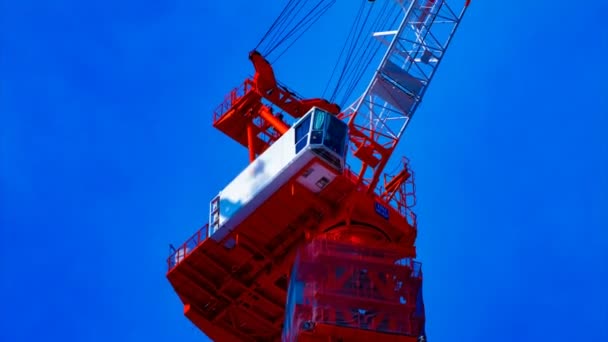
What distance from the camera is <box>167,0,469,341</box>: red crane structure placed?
7456 cm

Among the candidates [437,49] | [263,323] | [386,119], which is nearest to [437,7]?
[437,49]

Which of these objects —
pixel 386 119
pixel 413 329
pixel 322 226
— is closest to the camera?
pixel 413 329

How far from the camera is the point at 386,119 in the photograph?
278 ft

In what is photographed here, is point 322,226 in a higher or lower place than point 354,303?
higher

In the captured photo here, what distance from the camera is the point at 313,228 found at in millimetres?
80188

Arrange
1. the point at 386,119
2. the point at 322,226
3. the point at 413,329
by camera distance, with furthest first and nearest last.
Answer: the point at 386,119 → the point at 322,226 → the point at 413,329

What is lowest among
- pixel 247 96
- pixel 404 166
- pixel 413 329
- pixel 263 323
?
pixel 413 329

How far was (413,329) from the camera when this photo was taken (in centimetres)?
7369

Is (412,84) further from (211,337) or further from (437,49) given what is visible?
(211,337)

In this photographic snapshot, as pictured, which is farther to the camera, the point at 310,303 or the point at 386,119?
the point at 386,119

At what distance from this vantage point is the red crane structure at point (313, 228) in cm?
7456

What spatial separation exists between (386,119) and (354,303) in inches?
578

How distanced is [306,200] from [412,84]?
38.1 ft

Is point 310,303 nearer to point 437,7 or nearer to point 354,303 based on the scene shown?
point 354,303
